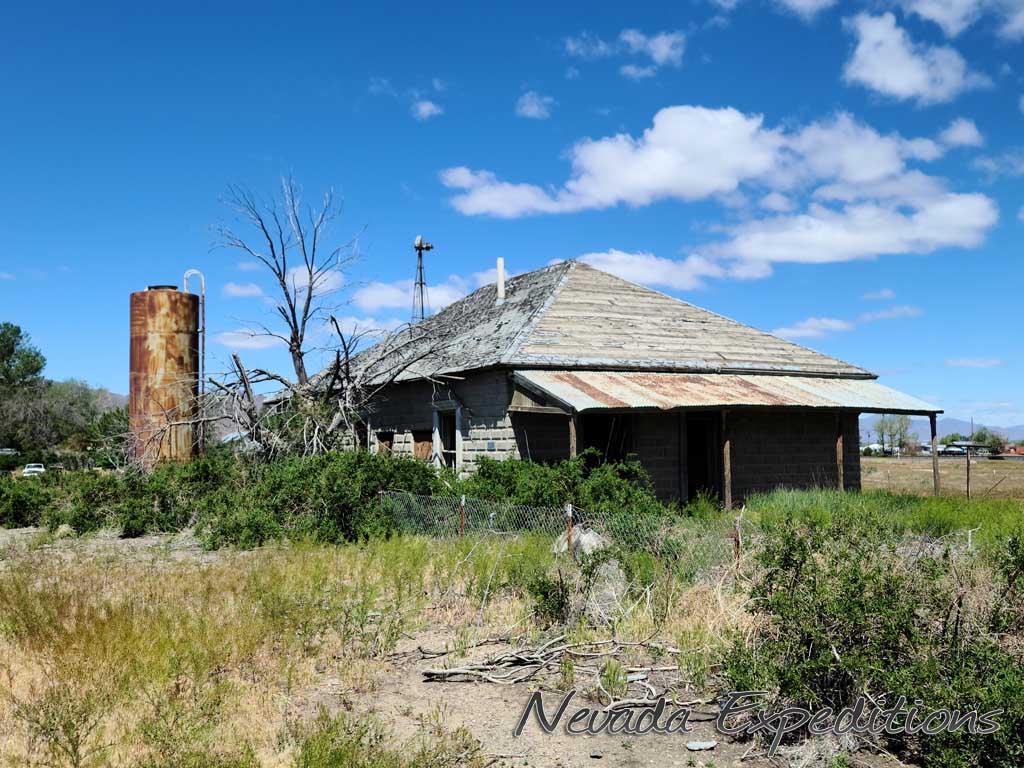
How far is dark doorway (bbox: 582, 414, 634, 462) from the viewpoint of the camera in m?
15.2

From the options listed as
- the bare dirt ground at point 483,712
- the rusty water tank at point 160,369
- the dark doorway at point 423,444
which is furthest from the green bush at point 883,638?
the rusty water tank at point 160,369

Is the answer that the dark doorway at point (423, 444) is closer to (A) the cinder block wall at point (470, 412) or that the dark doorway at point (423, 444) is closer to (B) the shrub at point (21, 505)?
(A) the cinder block wall at point (470, 412)

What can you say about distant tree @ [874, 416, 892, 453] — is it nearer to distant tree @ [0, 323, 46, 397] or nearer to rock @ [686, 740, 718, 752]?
distant tree @ [0, 323, 46, 397]

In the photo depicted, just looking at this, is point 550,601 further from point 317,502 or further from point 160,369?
point 160,369

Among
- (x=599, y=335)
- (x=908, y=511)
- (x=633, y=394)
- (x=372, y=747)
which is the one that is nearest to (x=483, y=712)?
(x=372, y=747)

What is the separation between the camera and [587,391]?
13547mm

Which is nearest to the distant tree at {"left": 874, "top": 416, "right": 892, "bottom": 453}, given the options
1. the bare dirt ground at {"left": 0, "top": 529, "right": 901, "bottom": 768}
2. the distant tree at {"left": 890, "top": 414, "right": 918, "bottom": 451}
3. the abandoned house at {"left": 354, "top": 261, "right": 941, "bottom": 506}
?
the distant tree at {"left": 890, "top": 414, "right": 918, "bottom": 451}

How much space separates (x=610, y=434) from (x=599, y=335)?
7.31 feet

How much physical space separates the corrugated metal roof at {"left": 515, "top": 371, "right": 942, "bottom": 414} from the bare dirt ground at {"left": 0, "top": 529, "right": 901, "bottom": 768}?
6.35 metres

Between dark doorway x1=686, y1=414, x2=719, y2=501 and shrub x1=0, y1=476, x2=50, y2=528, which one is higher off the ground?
dark doorway x1=686, y1=414, x2=719, y2=501

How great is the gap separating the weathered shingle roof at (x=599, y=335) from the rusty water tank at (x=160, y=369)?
4.43 m

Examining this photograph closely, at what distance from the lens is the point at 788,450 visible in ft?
55.5

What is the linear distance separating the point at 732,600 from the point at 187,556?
7.43m

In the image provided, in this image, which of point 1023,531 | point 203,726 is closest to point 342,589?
point 203,726
